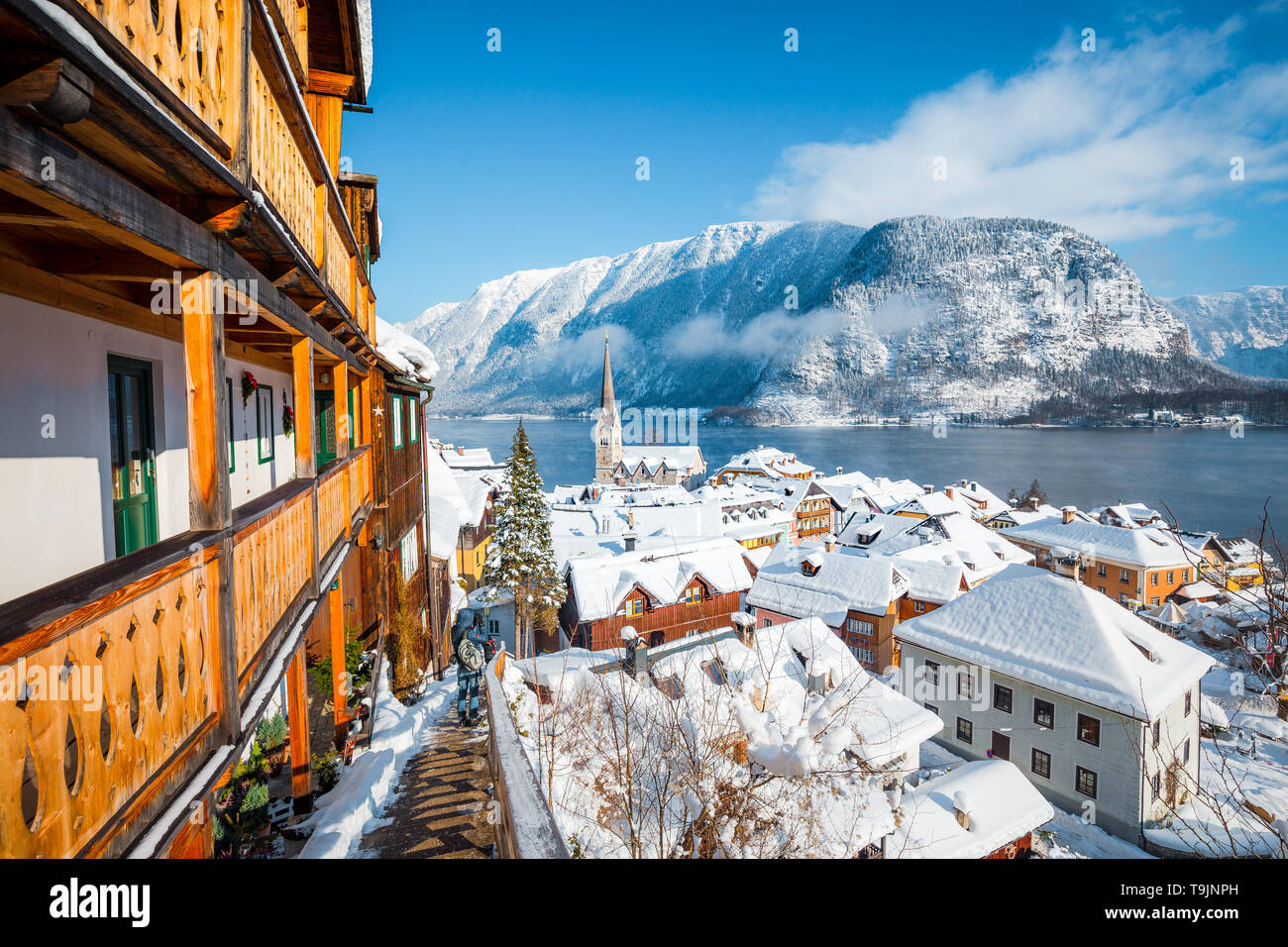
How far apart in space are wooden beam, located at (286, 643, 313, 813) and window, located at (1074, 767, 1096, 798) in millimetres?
25789

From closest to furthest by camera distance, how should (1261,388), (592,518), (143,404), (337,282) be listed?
(143,404) → (337,282) → (592,518) → (1261,388)

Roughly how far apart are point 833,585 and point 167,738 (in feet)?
113

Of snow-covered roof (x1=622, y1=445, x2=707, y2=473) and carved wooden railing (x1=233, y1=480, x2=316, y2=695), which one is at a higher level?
carved wooden railing (x1=233, y1=480, x2=316, y2=695)

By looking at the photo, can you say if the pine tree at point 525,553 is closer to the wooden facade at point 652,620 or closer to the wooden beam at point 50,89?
the wooden facade at point 652,620

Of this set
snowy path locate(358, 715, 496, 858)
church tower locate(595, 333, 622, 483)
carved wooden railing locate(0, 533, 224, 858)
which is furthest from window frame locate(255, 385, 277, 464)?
church tower locate(595, 333, 622, 483)

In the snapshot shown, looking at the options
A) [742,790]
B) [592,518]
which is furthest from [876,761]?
[592,518]

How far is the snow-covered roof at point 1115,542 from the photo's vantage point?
A: 4478 centimetres

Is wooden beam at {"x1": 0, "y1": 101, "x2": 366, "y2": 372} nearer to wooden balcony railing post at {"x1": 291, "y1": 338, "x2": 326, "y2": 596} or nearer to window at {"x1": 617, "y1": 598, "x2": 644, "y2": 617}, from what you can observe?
wooden balcony railing post at {"x1": 291, "y1": 338, "x2": 326, "y2": 596}

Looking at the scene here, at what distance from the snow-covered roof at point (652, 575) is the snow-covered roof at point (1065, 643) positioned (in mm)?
10481

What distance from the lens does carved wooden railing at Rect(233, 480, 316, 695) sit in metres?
3.67

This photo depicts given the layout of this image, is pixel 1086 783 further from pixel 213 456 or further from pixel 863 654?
pixel 213 456

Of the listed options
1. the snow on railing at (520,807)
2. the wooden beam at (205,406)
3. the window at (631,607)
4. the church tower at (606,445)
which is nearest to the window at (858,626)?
the window at (631,607)
